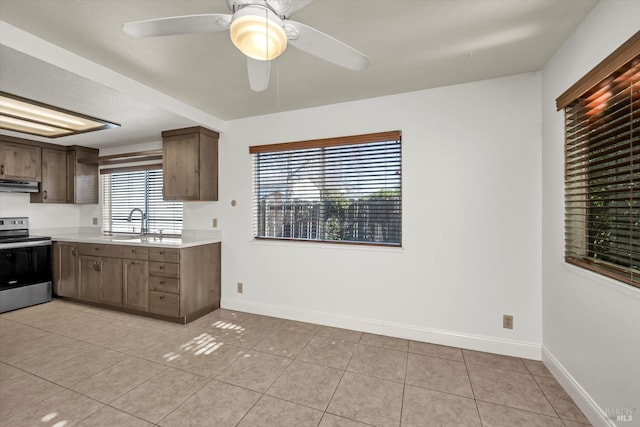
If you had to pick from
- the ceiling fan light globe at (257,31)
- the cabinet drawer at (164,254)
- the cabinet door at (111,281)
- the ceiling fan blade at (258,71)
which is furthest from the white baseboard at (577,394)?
the cabinet door at (111,281)

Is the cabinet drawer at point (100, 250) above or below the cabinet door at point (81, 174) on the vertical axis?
below

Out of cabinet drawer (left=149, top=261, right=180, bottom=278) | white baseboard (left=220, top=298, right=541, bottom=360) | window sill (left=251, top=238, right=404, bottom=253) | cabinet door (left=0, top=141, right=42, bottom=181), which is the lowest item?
white baseboard (left=220, top=298, right=541, bottom=360)

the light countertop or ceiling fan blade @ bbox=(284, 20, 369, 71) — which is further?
the light countertop

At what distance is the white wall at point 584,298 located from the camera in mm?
1374

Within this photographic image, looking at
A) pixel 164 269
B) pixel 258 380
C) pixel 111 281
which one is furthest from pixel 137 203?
pixel 258 380

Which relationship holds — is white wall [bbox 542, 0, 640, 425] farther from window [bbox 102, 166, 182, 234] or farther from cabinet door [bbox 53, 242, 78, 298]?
cabinet door [bbox 53, 242, 78, 298]

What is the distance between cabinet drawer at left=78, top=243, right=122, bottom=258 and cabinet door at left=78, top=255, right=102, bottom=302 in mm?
64

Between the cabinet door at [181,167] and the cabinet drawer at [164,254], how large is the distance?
663 millimetres

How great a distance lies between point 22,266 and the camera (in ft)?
11.6

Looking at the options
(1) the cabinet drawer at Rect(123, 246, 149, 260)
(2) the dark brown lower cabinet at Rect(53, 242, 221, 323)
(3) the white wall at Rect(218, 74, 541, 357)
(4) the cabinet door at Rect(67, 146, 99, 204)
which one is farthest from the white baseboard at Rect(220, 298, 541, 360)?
(4) the cabinet door at Rect(67, 146, 99, 204)

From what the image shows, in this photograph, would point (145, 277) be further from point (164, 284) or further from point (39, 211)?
point (39, 211)

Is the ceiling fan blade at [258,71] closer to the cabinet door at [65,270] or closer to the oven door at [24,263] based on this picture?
the cabinet door at [65,270]

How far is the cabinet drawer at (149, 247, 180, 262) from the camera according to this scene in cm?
300

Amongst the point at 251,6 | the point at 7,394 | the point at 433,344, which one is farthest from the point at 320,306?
the point at 251,6
